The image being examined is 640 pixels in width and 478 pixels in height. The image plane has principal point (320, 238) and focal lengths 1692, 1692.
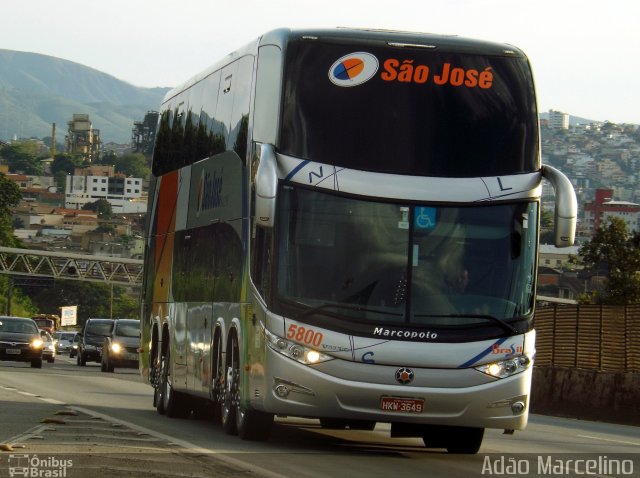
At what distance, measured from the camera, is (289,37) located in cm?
1678

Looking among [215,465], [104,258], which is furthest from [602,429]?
[104,258]

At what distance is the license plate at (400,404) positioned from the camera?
16.0m

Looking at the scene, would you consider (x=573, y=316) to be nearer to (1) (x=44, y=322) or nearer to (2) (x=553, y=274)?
(1) (x=44, y=322)

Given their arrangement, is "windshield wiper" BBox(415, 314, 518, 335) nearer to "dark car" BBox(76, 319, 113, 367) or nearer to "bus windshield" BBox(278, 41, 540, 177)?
"bus windshield" BBox(278, 41, 540, 177)

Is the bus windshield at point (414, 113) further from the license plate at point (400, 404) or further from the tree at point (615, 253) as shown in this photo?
the tree at point (615, 253)

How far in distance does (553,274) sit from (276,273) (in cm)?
17976

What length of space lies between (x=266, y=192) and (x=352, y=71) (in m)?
1.63

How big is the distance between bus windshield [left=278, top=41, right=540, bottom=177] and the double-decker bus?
14mm

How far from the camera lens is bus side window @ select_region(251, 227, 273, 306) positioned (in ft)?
53.9

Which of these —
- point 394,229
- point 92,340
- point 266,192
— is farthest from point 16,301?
point 266,192

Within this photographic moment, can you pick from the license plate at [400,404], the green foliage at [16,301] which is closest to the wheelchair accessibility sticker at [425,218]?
the license plate at [400,404]

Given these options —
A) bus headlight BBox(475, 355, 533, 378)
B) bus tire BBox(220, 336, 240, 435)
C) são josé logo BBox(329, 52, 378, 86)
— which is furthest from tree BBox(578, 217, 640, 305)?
são josé logo BBox(329, 52, 378, 86)

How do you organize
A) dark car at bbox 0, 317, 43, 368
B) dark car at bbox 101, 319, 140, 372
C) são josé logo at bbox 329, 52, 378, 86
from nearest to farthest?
são josé logo at bbox 329, 52, 378, 86
dark car at bbox 0, 317, 43, 368
dark car at bbox 101, 319, 140, 372

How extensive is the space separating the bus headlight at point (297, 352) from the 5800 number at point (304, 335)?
0.06 metres
